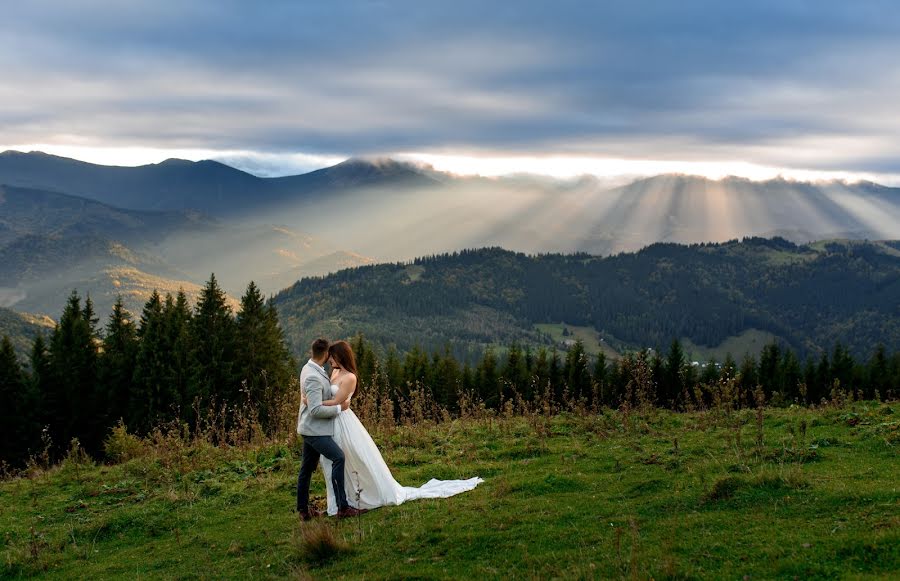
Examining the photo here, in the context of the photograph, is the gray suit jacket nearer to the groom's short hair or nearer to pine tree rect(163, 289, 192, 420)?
the groom's short hair

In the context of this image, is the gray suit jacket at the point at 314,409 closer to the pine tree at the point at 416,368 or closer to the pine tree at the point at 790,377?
the pine tree at the point at 790,377

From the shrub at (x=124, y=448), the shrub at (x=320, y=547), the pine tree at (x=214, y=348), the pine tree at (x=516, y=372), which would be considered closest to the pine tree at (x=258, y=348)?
the pine tree at (x=214, y=348)

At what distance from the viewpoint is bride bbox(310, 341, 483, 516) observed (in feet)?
38.4

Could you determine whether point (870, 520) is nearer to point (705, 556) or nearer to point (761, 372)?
point (705, 556)

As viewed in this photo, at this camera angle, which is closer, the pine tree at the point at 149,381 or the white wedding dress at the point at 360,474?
the white wedding dress at the point at 360,474

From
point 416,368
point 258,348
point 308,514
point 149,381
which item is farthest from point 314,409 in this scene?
point 416,368

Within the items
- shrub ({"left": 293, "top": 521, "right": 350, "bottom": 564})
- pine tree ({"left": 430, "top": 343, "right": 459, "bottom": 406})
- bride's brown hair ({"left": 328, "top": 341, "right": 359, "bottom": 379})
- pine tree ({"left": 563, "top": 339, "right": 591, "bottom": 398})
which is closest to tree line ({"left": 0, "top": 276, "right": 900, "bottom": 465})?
pine tree ({"left": 563, "top": 339, "right": 591, "bottom": 398})

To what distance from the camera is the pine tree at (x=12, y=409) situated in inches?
1565

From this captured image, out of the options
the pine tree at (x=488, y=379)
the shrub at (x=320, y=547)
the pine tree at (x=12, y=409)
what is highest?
the shrub at (x=320, y=547)

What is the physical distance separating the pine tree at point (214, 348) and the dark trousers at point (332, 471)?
111 ft

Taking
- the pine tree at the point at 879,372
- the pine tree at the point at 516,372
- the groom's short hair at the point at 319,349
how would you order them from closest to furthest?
the groom's short hair at the point at 319,349, the pine tree at the point at 879,372, the pine tree at the point at 516,372

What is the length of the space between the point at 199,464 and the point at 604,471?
9221 mm

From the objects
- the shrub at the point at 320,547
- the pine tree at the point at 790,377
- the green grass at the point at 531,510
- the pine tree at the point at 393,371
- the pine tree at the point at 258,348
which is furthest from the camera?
the pine tree at the point at 393,371

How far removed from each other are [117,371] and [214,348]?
6.39 metres
